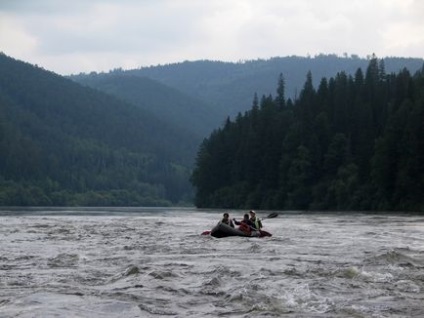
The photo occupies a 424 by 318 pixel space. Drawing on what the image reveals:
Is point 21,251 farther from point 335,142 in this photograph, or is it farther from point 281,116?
point 281,116

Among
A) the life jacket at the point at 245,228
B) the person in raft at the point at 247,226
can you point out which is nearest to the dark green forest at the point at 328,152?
the person in raft at the point at 247,226

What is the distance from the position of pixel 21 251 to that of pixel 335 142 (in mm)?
92319

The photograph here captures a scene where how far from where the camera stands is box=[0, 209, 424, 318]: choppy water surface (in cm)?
1708

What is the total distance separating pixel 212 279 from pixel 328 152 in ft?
328

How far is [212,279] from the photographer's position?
70.4 feet

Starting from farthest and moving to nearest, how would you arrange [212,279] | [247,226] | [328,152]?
[328,152] → [247,226] → [212,279]

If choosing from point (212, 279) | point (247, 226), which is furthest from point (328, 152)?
point (212, 279)

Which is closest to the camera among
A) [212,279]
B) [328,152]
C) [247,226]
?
[212,279]

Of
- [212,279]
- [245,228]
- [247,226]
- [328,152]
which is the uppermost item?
[328,152]

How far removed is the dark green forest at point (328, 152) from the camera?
97.0 m

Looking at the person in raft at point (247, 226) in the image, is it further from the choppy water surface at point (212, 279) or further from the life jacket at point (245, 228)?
the choppy water surface at point (212, 279)

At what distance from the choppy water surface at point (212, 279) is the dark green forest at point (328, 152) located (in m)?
61.9

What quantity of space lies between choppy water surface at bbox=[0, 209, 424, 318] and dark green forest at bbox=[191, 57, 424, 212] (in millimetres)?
61948

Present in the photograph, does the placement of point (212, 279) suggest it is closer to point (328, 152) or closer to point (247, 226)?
point (247, 226)
